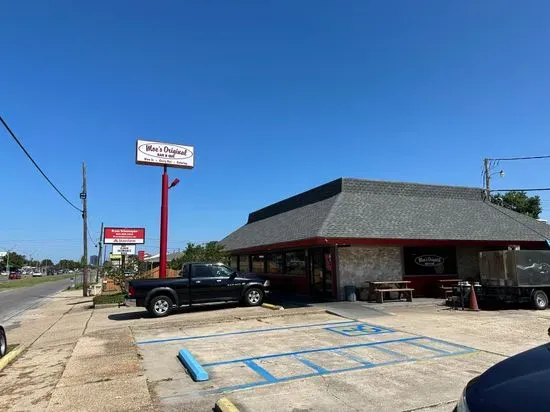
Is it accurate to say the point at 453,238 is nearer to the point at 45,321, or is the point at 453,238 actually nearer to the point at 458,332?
the point at 458,332

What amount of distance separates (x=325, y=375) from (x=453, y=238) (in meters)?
13.6

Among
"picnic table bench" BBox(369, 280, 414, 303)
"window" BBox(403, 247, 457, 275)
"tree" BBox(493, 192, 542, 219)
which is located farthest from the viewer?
"tree" BBox(493, 192, 542, 219)

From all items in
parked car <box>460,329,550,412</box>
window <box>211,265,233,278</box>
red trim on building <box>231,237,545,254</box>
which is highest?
red trim on building <box>231,237,545,254</box>

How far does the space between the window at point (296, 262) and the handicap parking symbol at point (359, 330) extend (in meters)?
9.14

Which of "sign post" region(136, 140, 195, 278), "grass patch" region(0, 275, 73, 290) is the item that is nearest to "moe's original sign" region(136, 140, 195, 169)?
"sign post" region(136, 140, 195, 278)

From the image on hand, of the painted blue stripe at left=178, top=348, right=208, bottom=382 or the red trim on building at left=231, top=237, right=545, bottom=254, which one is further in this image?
the red trim on building at left=231, top=237, right=545, bottom=254

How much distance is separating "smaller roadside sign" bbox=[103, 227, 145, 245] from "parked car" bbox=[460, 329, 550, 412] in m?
39.1

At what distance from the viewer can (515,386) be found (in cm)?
339

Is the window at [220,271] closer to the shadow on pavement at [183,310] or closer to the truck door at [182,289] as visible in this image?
the truck door at [182,289]

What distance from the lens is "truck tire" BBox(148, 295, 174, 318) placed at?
1598 cm

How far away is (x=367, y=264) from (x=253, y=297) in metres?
4.98

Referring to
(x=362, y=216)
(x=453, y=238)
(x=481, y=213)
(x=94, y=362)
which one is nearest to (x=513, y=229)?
(x=481, y=213)

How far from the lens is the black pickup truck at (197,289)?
16000mm

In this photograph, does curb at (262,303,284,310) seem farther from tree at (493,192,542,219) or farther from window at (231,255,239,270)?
tree at (493,192,542,219)
